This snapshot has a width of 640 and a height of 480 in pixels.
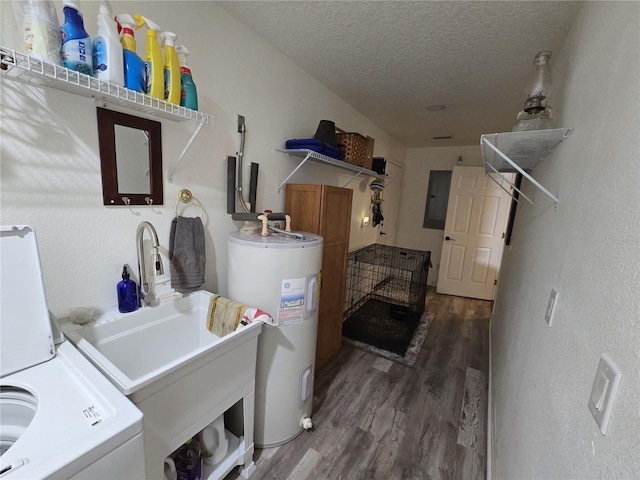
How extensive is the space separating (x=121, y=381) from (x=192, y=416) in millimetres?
380

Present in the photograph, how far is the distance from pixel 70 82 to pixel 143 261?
2.37 ft

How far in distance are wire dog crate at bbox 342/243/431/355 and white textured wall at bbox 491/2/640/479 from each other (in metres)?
1.61

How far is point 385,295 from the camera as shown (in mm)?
3619

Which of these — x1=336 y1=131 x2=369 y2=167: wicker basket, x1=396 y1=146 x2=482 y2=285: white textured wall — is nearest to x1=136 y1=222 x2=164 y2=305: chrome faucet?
x1=336 y1=131 x2=369 y2=167: wicker basket

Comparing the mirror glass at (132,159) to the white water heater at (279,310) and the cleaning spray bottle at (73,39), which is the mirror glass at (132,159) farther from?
the white water heater at (279,310)

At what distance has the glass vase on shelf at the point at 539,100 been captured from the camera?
1223mm

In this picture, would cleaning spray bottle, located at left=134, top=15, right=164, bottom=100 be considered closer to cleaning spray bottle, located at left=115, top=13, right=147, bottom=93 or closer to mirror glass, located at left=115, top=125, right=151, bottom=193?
cleaning spray bottle, located at left=115, top=13, right=147, bottom=93

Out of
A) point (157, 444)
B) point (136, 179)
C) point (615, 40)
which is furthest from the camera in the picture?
point (136, 179)

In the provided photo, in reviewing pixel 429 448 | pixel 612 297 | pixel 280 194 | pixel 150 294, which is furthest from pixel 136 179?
pixel 429 448

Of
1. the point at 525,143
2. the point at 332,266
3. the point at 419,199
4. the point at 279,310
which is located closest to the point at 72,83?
the point at 279,310

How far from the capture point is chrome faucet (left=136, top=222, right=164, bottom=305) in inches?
46.1

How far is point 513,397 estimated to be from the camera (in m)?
1.31

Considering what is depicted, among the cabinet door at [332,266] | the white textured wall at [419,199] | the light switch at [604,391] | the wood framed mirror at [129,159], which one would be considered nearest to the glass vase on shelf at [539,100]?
the light switch at [604,391]

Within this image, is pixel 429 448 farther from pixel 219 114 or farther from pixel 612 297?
pixel 219 114
